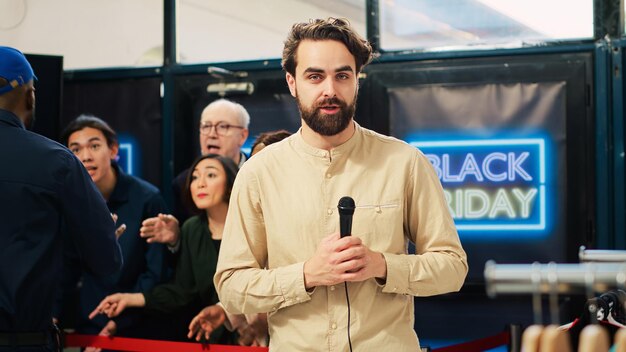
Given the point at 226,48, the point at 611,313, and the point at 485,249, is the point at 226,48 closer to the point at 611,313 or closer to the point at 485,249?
the point at 485,249

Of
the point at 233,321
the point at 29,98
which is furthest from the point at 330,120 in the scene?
the point at 233,321

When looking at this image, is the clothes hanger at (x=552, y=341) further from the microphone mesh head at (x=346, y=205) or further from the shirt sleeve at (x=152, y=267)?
the shirt sleeve at (x=152, y=267)

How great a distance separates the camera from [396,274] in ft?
8.65

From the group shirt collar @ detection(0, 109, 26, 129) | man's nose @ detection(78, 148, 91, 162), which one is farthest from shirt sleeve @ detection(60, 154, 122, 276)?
man's nose @ detection(78, 148, 91, 162)

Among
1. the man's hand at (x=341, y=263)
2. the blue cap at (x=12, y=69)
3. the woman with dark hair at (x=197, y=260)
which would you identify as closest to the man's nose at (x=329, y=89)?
the man's hand at (x=341, y=263)

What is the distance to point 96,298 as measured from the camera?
491 centimetres

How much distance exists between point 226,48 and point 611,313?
3.57 meters

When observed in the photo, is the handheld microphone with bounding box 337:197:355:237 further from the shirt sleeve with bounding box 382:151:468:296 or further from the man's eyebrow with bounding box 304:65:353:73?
the man's eyebrow with bounding box 304:65:353:73

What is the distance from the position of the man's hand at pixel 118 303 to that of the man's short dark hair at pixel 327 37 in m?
2.02

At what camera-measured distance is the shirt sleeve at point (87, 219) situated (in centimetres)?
328

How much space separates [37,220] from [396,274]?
1301mm

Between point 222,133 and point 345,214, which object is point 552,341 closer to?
A: point 345,214

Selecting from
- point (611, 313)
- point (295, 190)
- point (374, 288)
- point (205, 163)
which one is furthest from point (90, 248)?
point (611, 313)

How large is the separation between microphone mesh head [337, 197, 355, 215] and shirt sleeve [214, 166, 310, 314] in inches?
8.7
